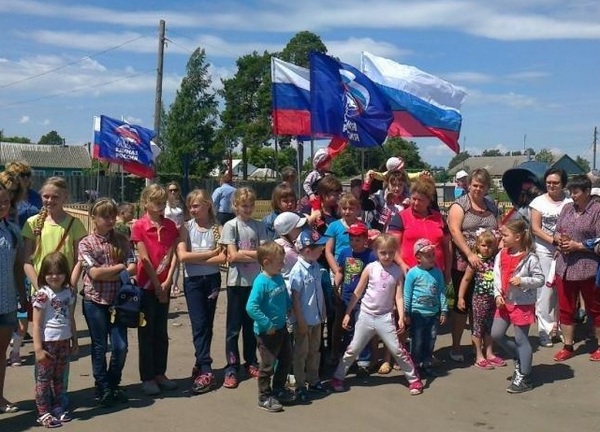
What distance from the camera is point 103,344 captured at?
568 centimetres

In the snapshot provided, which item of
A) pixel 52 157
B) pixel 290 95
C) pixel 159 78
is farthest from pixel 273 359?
pixel 52 157

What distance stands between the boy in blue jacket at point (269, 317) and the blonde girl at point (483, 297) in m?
2.05

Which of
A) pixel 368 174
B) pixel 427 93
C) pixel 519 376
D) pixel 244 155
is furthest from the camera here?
pixel 244 155

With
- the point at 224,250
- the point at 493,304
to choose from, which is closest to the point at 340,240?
the point at 224,250

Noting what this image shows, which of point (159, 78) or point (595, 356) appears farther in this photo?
point (159, 78)

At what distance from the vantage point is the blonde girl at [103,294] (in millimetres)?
5680

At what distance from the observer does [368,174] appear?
8.12m

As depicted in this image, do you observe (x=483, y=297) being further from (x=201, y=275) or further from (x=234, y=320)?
(x=201, y=275)

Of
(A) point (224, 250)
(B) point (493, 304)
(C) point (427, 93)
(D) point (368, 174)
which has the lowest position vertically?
(B) point (493, 304)

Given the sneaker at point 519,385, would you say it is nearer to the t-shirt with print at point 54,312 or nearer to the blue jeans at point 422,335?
the blue jeans at point 422,335

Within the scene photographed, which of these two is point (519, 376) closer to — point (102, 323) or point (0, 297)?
point (102, 323)

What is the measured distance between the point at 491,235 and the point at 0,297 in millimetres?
4302

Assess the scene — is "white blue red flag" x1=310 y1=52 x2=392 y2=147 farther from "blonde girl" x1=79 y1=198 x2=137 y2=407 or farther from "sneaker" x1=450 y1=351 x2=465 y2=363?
"blonde girl" x1=79 y1=198 x2=137 y2=407

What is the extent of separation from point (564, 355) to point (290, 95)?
640 centimetres
